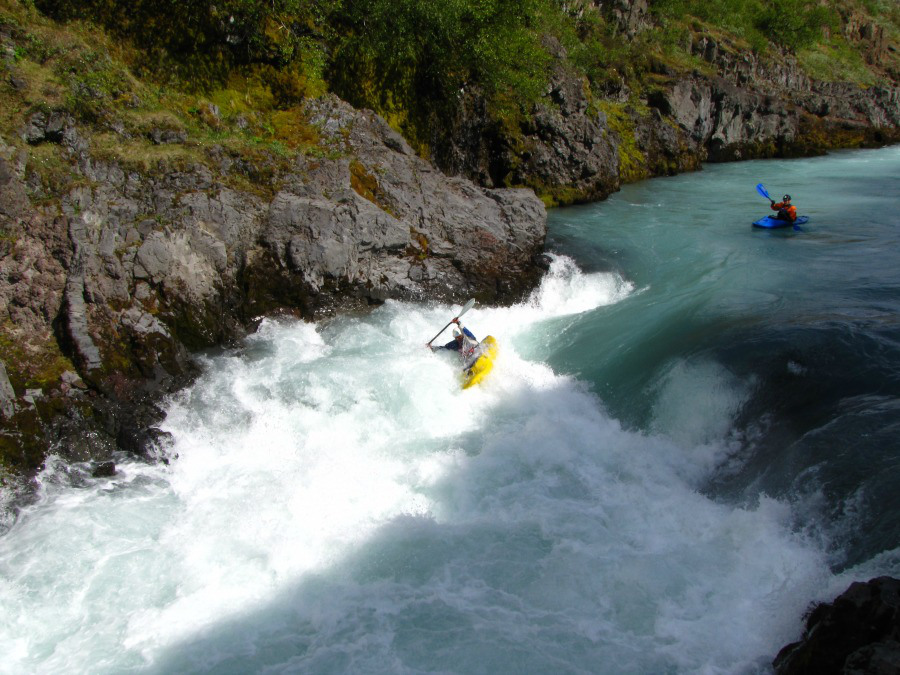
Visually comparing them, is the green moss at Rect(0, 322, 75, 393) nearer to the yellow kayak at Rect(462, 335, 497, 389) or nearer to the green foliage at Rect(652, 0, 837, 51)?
the yellow kayak at Rect(462, 335, 497, 389)

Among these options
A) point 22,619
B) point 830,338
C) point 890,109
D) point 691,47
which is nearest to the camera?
point 22,619

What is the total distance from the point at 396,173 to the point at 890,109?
42429mm

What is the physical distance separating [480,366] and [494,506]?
3.17 metres

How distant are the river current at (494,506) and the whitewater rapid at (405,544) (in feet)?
0.09

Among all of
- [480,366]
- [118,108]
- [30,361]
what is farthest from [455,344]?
[118,108]

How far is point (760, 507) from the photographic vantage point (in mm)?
6738

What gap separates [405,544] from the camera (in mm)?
7059

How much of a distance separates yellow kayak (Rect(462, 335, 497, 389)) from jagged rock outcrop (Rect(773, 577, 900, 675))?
19.7 feet

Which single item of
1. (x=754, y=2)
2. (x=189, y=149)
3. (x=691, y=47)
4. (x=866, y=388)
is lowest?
(x=866, y=388)

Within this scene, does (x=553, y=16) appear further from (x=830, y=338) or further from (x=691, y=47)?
(x=830, y=338)

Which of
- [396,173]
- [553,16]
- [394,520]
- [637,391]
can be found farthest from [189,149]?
[553,16]

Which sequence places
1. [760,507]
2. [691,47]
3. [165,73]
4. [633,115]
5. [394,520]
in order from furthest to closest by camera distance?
[691,47] < [633,115] < [165,73] < [394,520] < [760,507]

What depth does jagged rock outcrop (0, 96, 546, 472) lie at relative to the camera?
873cm

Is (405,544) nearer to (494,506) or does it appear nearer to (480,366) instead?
(494,506)
